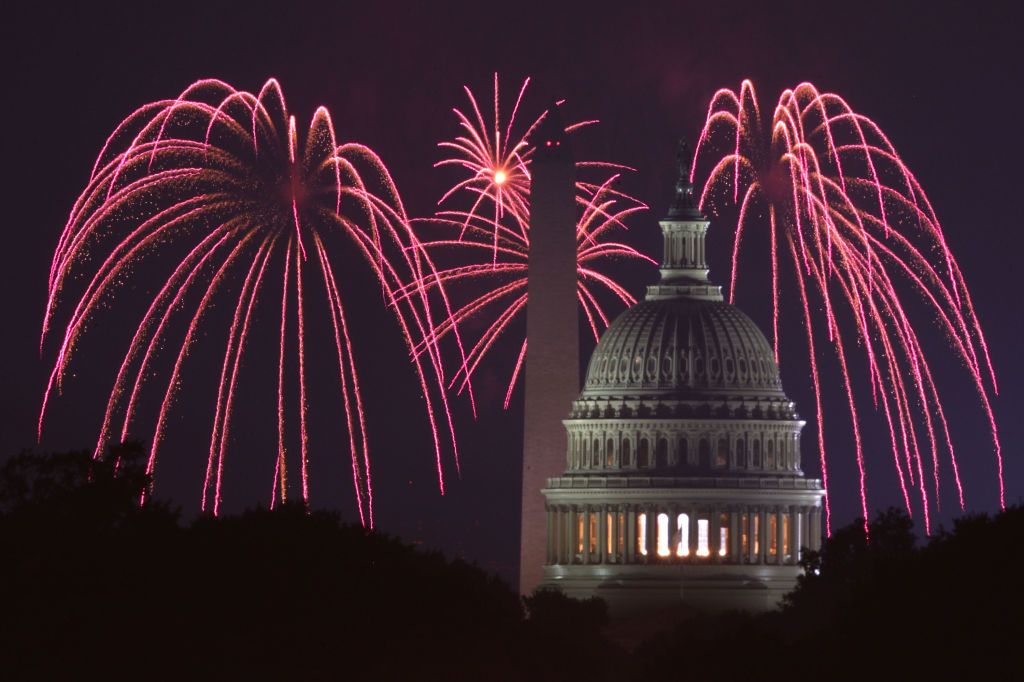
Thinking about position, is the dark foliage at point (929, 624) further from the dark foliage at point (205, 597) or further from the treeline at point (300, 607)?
the dark foliage at point (205, 597)

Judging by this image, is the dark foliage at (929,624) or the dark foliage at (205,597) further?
the dark foliage at (205,597)

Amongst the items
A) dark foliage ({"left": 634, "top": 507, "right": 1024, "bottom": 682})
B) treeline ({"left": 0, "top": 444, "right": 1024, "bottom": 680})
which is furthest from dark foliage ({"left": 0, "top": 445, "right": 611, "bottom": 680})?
dark foliage ({"left": 634, "top": 507, "right": 1024, "bottom": 682})

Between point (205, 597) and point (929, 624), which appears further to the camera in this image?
point (205, 597)

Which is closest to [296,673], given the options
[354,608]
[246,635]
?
[246,635]

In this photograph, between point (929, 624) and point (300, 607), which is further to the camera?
point (300, 607)

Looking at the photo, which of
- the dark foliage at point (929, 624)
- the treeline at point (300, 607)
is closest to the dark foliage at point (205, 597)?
the treeline at point (300, 607)

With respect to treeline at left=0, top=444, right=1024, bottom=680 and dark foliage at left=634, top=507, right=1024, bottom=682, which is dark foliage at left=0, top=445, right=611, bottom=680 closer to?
treeline at left=0, top=444, right=1024, bottom=680

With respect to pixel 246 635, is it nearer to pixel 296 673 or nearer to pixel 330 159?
pixel 296 673

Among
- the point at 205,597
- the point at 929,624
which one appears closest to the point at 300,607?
the point at 205,597

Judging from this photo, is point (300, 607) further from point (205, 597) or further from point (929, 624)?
point (929, 624)
